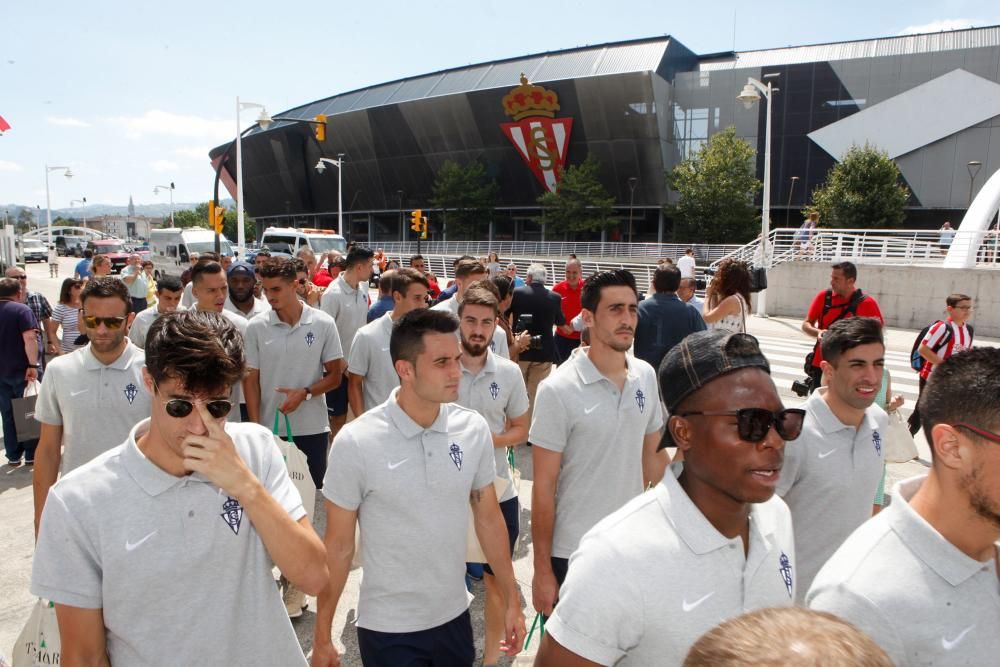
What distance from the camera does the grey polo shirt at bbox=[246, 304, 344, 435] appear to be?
4.93 meters

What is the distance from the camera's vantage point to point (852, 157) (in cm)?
3459

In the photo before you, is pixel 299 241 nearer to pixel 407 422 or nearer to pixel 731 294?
pixel 731 294

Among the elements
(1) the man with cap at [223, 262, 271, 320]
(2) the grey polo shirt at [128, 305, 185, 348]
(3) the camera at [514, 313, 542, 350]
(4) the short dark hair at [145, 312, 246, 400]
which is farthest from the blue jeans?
(4) the short dark hair at [145, 312, 246, 400]

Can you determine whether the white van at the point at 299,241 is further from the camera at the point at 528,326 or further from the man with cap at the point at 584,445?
the man with cap at the point at 584,445

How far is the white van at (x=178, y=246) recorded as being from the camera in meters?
27.1

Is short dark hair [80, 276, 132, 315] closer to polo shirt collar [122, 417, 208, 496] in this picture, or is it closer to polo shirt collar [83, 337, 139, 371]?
polo shirt collar [83, 337, 139, 371]

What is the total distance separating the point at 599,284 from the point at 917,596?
7.69 ft

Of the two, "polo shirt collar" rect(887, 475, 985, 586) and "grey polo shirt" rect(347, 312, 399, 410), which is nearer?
"polo shirt collar" rect(887, 475, 985, 586)

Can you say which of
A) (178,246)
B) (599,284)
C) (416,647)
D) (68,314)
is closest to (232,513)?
(416,647)

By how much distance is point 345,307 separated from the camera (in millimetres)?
7184

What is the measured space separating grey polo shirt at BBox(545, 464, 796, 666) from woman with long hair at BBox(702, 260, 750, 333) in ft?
16.3

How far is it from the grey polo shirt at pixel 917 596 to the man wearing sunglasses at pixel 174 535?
56.4 inches

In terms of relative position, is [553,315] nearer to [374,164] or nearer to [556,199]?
[556,199]

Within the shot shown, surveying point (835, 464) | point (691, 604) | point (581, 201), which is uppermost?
point (581, 201)
